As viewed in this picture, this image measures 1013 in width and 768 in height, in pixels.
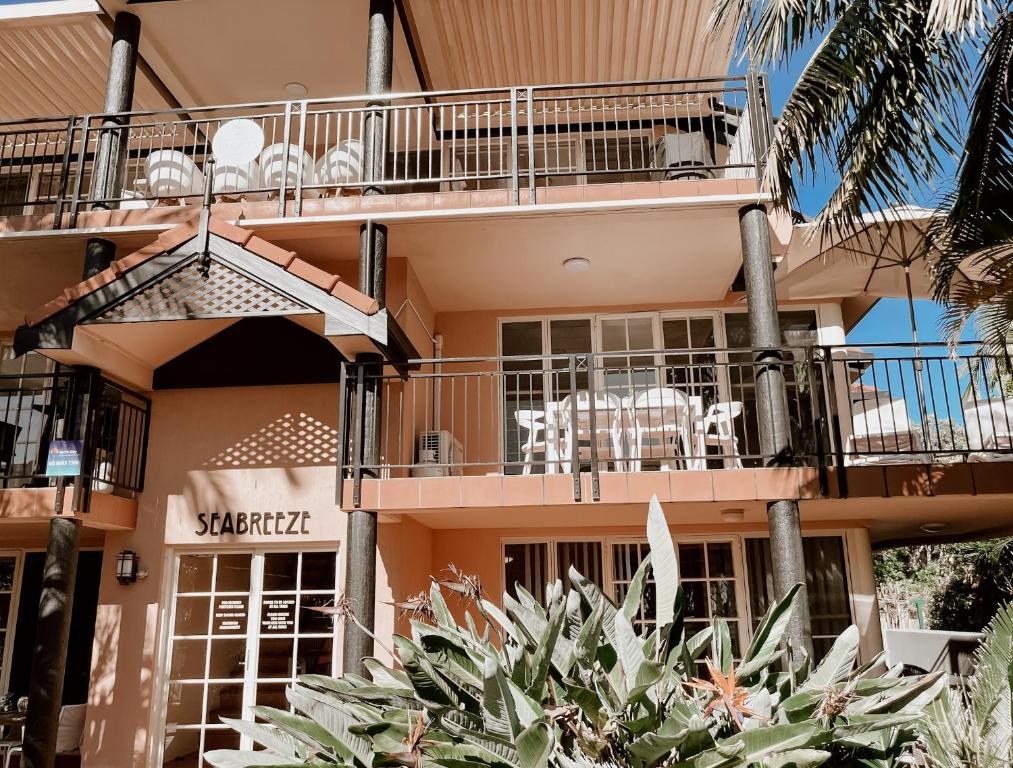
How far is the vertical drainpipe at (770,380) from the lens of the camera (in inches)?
265

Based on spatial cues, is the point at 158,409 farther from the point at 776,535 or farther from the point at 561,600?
the point at 561,600

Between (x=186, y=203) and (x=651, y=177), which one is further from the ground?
(x=651, y=177)

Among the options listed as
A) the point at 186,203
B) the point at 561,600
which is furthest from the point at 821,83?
the point at 186,203

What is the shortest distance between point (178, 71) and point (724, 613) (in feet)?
31.1

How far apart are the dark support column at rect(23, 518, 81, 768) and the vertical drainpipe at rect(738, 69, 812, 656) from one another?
6124 mm

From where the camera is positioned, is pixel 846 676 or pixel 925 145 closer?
pixel 846 676

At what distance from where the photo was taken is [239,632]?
8227 millimetres

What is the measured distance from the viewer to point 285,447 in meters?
8.52

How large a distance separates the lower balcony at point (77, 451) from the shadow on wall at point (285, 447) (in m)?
0.85

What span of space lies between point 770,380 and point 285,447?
485 centimetres

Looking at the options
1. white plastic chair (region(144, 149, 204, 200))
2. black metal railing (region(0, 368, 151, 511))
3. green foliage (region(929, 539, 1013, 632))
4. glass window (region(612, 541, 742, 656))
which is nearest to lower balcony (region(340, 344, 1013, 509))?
glass window (region(612, 541, 742, 656))

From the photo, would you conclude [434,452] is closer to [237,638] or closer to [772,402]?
[237,638]

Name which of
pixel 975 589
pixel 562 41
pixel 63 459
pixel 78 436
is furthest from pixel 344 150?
pixel 975 589

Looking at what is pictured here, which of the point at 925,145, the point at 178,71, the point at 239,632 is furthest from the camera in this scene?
the point at 178,71
